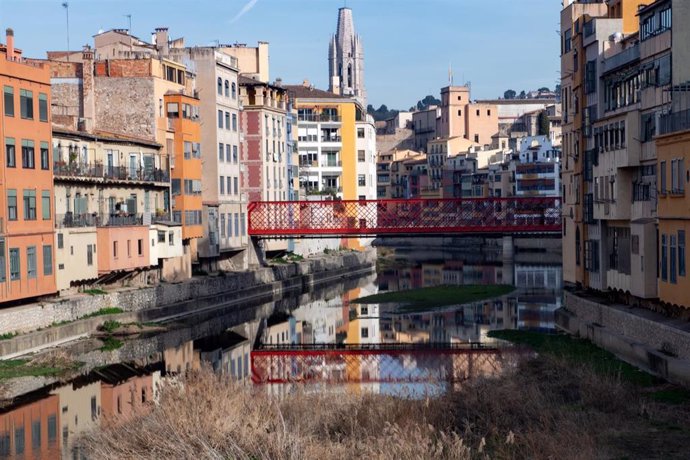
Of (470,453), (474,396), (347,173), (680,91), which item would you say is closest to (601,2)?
(680,91)

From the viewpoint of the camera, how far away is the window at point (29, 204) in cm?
4362

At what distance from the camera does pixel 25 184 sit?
43719 millimetres

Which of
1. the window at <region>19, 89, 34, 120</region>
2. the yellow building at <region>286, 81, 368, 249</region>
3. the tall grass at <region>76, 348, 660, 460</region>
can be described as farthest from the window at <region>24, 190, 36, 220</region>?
the yellow building at <region>286, 81, 368, 249</region>

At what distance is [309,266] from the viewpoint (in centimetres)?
8038

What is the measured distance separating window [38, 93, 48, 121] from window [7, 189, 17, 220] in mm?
3573

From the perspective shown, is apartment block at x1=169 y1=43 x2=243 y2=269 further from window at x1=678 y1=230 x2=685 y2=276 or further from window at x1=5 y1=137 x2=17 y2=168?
window at x1=678 y1=230 x2=685 y2=276

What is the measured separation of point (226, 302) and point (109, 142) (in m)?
11.4

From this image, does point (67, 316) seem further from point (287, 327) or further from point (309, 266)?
point (309, 266)

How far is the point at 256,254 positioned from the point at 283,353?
28.4m

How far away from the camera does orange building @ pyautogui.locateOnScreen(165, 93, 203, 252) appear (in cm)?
6062

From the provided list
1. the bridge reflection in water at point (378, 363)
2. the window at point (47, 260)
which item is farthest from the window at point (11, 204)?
the bridge reflection in water at point (378, 363)

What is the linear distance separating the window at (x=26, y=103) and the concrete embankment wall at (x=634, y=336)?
20.6 m

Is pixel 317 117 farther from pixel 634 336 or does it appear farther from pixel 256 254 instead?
pixel 634 336

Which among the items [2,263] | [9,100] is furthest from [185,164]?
[2,263]
